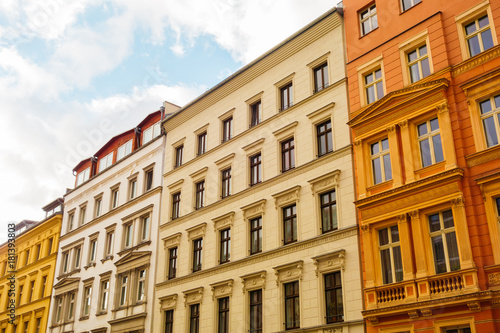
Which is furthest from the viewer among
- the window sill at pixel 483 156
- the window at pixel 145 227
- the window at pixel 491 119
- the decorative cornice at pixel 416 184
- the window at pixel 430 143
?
the window at pixel 145 227

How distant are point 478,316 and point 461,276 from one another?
4.68 feet

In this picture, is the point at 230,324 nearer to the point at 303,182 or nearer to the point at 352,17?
the point at 303,182

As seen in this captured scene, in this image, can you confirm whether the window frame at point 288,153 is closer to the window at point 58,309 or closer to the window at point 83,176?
the window at point 83,176

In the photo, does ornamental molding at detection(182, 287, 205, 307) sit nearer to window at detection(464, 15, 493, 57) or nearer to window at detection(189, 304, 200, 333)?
window at detection(189, 304, 200, 333)

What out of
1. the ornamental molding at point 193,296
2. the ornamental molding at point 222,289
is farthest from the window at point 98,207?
the ornamental molding at point 222,289

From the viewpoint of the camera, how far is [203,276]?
30500 mm

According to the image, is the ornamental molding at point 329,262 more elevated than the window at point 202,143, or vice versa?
the window at point 202,143

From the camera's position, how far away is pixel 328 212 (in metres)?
25.4

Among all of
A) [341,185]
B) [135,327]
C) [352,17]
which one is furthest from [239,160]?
[135,327]

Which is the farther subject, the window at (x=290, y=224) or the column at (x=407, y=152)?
the window at (x=290, y=224)

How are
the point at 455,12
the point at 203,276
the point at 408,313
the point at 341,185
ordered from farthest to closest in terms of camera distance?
the point at 203,276, the point at 341,185, the point at 455,12, the point at 408,313

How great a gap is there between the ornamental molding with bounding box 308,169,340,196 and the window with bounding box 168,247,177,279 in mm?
11553

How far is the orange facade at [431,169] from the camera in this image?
62.7 feet

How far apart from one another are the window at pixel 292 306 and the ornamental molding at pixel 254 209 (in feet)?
14.7
